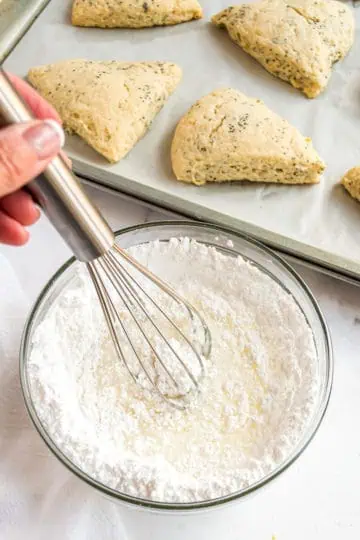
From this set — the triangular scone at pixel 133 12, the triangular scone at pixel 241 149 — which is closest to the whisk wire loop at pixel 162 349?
the triangular scone at pixel 241 149

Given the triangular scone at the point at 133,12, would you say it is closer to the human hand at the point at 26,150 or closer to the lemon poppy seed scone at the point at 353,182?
the lemon poppy seed scone at the point at 353,182

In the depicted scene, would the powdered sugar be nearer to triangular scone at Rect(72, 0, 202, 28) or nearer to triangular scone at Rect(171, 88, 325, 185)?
triangular scone at Rect(171, 88, 325, 185)

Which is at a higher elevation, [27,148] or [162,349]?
[27,148]

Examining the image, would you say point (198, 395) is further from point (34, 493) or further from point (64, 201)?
point (64, 201)

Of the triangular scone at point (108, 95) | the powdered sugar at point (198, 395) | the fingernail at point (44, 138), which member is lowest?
the powdered sugar at point (198, 395)

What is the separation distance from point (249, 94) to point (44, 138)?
849mm

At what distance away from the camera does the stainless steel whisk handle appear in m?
0.65

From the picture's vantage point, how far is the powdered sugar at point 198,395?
34.5 inches

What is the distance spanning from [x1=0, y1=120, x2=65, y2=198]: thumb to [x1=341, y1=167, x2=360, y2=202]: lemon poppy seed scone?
2.30 ft

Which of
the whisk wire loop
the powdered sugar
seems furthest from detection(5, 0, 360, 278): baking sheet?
the whisk wire loop

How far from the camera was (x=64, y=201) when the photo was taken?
69 cm

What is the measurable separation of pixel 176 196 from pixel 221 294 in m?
0.23

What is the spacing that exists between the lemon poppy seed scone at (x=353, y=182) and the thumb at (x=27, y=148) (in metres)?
0.70

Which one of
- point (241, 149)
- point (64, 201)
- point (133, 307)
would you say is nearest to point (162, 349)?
point (133, 307)
